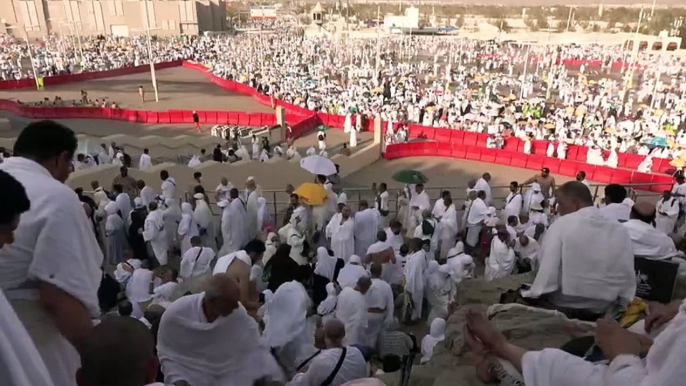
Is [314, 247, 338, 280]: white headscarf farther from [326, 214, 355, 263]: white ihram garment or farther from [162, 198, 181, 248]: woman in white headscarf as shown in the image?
[162, 198, 181, 248]: woman in white headscarf

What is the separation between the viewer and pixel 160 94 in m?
34.0

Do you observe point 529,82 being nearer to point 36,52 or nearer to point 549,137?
point 549,137

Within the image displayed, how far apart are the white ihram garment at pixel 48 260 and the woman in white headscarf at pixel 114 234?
7565 millimetres

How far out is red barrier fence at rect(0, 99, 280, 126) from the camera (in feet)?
82.9

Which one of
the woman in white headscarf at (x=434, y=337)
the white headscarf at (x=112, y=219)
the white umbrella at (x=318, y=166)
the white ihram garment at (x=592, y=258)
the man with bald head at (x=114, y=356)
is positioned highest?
the man with bald head at (x=114, y=356)

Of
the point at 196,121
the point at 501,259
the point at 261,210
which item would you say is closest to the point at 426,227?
the point at 501,259

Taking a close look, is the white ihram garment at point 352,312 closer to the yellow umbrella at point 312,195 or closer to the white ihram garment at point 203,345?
the white ihram garment at point 203,345

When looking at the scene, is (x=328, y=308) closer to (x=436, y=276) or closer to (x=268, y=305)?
(x=268, y=305)

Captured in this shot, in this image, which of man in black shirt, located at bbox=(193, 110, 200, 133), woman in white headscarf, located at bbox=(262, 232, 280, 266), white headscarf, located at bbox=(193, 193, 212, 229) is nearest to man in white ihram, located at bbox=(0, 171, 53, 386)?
woman in white headscarf, located at bbox=(262, 232, 280, 266)

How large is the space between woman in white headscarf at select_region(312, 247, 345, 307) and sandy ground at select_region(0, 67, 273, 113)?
74.3ft

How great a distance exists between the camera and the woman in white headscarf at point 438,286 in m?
7.49

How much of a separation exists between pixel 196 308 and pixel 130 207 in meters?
7.62

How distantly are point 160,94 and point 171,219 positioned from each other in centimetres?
2675

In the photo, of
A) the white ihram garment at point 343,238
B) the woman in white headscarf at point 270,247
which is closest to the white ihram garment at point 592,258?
the woman in white headscarf at point 270,247
